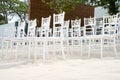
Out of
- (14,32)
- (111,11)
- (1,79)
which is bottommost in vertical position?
(1,79)

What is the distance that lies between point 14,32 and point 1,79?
3.61 m

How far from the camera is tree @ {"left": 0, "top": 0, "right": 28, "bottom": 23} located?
22641mm

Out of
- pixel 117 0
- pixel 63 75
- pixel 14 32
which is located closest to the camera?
pixel 63 75

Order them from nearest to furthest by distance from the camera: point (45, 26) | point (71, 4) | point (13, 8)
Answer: point (45, 26) < point (71, 4) < point (13, 8)

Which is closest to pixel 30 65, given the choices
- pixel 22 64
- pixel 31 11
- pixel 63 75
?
pixel 22 64

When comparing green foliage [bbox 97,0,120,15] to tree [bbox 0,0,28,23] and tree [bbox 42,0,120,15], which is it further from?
tree [bbox 0,0,28,23]

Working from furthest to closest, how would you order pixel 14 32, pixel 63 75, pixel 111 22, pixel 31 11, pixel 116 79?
pixel 31 11 < pixel 14 32 < pixel 111 22 < pixel 63 75 < pixel 116 79

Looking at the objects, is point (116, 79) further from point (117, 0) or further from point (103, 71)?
point (117, 0)

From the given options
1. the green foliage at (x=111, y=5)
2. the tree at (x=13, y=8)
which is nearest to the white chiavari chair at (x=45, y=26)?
the green foliage at (x=111, y=5)

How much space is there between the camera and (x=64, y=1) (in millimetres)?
10422

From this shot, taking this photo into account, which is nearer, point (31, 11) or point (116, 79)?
point (116, 79)

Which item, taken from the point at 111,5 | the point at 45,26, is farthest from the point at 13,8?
the point at 45,26

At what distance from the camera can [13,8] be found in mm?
23234

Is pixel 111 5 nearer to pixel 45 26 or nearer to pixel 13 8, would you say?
pixel 45 26
